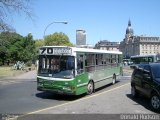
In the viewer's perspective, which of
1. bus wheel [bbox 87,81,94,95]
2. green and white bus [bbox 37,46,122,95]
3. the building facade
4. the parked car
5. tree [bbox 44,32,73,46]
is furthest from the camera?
the building facade

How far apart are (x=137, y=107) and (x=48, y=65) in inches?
202

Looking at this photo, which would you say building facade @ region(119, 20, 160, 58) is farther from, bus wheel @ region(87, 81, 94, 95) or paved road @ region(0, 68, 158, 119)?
paved road @ region(0, 68, 158, 119)

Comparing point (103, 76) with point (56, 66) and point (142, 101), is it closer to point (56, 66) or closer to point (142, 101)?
point (56, 66)

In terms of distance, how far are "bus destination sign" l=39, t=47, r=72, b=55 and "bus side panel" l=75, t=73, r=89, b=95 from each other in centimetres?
131

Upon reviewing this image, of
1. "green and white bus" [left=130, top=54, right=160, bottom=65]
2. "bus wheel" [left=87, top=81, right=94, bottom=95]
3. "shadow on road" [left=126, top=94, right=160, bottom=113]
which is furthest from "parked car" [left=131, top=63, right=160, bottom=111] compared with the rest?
"green and white bus" [left=130, top=54, right=160, bottom=65]

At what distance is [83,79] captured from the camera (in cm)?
1602

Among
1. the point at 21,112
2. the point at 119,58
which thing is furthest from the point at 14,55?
the point at 21,112

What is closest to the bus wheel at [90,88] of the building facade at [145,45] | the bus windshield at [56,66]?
the bus windshield at [56,66]

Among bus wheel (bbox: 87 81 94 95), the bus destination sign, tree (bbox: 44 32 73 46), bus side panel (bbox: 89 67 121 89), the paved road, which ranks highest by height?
tree (bbox: 44 32 73 46)

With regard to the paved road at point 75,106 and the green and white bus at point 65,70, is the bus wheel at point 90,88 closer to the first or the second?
the green and white bus at point 65,70

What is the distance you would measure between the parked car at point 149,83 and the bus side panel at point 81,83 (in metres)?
2.47

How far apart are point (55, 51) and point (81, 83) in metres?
2.02

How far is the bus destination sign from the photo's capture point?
15.3 m

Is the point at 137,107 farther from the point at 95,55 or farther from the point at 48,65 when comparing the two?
the point at 95,55
